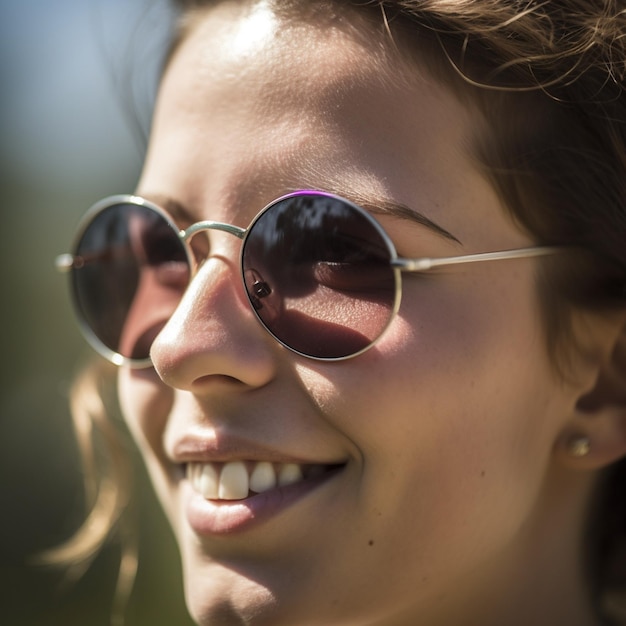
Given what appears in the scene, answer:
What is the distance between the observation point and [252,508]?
5.73ft

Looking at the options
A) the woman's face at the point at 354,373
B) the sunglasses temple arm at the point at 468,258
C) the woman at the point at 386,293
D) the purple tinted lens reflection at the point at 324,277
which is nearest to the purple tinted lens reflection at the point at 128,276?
the woman at the point at 386,293

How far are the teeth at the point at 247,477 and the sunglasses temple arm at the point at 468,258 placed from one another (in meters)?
0.48

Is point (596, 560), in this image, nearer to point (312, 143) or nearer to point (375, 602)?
point (375, 602)

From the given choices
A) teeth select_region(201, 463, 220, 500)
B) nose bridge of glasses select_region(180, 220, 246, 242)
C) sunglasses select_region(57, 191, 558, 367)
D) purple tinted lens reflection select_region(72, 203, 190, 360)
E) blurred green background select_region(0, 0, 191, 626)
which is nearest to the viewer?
sunglasses select_region(57, 191, 558, 367)

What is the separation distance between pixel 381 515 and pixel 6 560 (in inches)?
194

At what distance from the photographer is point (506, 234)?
5.77 ft

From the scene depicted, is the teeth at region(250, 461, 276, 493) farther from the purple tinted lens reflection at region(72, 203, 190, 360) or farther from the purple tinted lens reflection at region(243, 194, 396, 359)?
the purple tinted lens reflection at region(72, 203, 190, 360)

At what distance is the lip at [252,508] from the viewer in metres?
1.72

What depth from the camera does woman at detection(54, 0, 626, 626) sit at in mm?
1637

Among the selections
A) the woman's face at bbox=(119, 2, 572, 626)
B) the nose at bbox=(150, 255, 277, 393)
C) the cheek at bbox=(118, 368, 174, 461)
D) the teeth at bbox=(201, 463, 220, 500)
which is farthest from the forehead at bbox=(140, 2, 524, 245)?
the teeth at bbox=(201, 463, 220, 500)

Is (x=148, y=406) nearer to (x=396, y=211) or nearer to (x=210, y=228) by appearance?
(x=210, y=228)

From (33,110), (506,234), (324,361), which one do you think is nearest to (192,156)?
(324,361)

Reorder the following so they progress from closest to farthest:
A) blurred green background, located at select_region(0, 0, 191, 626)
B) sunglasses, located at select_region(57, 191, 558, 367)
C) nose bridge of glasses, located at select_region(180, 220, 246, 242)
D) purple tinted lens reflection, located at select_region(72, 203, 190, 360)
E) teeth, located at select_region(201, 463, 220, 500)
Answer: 1. sunglasses, located at select_region(57, 191, 558, 367)
2. nose bridge of glasses, located at select_region(180, 220, 246, 242)
3. teeth, located at select_region(201, 463, 220, 500)
4. purple tinted lens reflection, located at select_region(72, 203, 190, 360)
5. blurred green background, located at select_region(0, 0, 191, 626)

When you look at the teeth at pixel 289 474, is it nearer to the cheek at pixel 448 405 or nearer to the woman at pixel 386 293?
the woman at pixel 386 293
